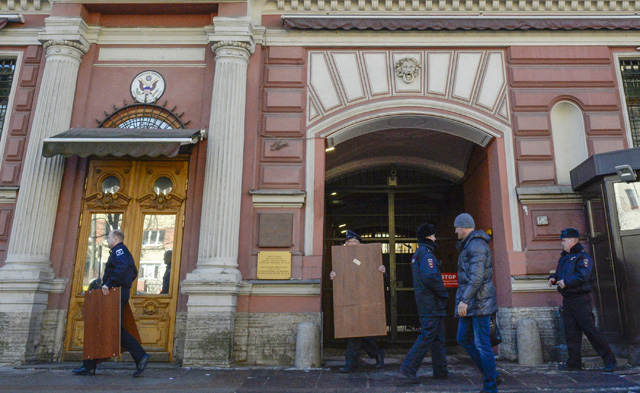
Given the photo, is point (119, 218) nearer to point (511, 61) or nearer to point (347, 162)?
point (347, 162)

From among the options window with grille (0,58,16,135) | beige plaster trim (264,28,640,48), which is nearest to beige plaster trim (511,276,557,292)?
beige plaster trim (264,28,640,48)

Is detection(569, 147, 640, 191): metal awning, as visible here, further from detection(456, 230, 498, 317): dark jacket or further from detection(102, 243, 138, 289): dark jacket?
detection(102, 243, 138, 289): dark jacket

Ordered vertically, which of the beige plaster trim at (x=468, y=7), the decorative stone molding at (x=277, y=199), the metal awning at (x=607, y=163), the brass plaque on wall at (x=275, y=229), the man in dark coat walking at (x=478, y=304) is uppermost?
the beige plaster trim at (x=468, y=7)

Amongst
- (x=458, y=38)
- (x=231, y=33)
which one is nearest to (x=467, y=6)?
(x=458, y=38)

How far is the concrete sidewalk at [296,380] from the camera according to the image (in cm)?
611

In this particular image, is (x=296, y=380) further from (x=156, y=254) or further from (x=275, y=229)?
(x=156, y=254)

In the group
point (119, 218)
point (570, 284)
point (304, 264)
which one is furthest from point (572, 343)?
point (119, 218)

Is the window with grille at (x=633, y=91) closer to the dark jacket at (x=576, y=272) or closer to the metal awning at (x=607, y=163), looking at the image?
the metal awning at (x=607, y=163)

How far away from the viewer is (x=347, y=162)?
12.7m

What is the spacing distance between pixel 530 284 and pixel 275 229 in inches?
181

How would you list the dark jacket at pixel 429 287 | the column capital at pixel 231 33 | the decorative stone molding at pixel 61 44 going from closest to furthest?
the dark jacket at pixel 429 287 → the column capital at pixel 231 33 → the decorative stone molding at pixel 61 44

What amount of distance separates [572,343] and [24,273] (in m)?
8.89

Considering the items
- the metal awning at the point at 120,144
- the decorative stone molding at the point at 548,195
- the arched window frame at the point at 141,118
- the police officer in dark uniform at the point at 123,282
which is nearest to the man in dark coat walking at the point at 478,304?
the decorative stone molding at the point at 548,195

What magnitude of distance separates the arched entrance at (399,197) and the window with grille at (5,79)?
6.92 metres
